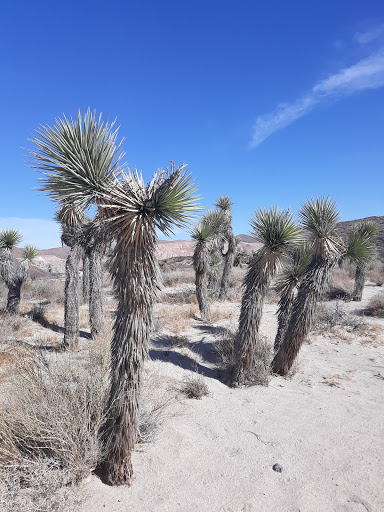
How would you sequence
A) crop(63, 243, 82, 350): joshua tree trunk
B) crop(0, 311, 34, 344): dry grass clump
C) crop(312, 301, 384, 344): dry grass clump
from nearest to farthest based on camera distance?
crop(63, 243, 82, 350): joshua tree trunk, crop(0, 311, 34, 344): dry grass clump, crop(312, 301, 384, 344): dry grass clump

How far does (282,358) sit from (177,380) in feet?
8.18

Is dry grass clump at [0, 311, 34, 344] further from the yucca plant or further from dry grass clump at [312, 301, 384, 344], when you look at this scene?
dry grass clump at [312, 301, 384, 344]

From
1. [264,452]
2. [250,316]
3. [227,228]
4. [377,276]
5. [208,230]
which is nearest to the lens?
[264,452]

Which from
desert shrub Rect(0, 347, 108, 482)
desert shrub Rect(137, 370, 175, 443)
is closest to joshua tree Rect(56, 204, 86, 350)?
desert shrub Rect(137, 370, 175, 443)

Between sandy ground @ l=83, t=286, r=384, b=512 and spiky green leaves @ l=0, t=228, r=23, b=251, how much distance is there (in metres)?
6.89

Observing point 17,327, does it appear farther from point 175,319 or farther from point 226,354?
point 226,354

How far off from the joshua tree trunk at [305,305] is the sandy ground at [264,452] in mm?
746

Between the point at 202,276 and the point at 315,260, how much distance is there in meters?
5.42

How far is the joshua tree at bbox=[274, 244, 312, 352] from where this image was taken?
307 inches

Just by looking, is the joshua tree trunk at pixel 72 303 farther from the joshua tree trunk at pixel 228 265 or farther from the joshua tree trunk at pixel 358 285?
the joshua tree trunk at pixel 358 285

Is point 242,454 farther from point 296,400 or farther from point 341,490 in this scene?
point 296,400

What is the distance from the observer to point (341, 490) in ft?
12.1

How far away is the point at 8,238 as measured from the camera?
10445 millimetres

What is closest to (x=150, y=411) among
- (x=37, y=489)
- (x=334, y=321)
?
(x=37, y=489)
